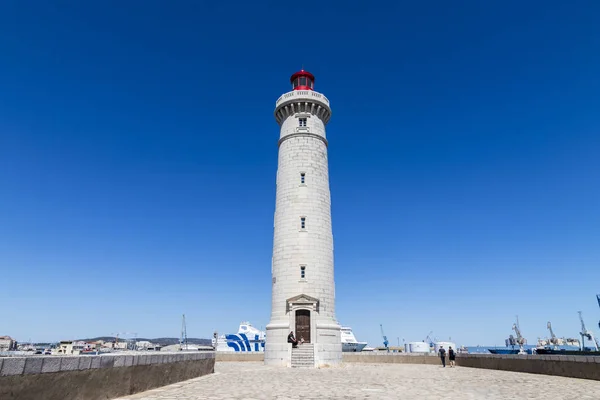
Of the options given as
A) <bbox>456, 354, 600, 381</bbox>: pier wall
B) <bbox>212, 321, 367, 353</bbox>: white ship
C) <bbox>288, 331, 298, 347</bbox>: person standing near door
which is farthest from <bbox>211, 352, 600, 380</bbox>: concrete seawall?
<bbox>212, 321, 367, 353</bbox>: white ship

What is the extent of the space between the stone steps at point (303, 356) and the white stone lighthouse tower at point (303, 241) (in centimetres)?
10

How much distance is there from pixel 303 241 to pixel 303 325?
6.15 m

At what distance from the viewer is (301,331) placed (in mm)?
27328

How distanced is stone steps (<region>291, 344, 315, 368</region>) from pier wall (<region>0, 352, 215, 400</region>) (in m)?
13.1

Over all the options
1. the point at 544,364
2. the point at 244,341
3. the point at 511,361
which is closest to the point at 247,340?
the point at 244,341

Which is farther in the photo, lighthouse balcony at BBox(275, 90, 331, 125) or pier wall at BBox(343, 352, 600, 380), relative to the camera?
lighthouse balcony at BBox(275, 90, 331, 125)

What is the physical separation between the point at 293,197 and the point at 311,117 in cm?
755

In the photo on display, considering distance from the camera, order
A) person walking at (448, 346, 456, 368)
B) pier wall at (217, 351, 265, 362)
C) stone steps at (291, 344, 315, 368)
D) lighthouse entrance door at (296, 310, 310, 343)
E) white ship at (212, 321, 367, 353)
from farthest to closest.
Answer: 1. white ship at (212, 321, 367, 353)
2. pier wall at (217, 351, 265, 362)
3. lighthouse entrance door at (296, 310, 310, 343)
4. stone steps at (291, 344, 315, 368)
5. person walking at (448, 346, 456, 368)

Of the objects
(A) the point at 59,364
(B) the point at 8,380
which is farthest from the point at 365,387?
(B) the point at 8,380

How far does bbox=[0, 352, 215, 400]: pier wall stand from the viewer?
680 cm

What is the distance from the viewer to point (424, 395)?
11852mm

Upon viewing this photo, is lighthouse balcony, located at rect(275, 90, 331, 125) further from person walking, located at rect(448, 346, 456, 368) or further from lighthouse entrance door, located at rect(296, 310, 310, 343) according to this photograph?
person walking, located at rect(448, 346, 456, 368)

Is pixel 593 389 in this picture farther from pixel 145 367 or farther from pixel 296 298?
pixel 296 298

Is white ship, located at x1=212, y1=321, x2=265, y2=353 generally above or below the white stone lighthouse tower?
below
